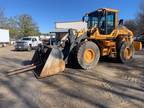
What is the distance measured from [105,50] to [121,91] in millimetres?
5412

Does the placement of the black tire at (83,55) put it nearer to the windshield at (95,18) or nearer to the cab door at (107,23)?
the cab door at (107,23)

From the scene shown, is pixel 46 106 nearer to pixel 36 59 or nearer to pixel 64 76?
pixel 64 76

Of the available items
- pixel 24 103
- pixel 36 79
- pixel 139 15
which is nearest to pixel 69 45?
pixel 36 79

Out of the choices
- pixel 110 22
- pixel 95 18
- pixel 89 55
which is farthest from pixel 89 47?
pixel 110 22

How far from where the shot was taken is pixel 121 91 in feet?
21.9

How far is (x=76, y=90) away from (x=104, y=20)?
605 centimetres

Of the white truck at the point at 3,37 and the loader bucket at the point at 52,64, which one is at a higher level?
the white truck at the point at 3,37

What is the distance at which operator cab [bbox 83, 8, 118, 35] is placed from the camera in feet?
38.8

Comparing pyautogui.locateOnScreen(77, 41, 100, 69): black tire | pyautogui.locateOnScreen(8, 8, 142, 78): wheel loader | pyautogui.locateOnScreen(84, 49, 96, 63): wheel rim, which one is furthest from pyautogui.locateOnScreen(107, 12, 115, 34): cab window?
pyautogui.locateOnScreen(84, 49, 96, 63): wheel rim

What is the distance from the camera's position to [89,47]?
1035 centimetres

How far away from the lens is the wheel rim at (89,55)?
10.2 metres

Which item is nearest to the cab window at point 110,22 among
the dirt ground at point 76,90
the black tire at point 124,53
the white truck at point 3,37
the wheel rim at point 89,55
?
the black tire at point 124,53

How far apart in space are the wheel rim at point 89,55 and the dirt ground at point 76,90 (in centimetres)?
95

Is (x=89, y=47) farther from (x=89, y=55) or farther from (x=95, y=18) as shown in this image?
(x=95, y=18)
